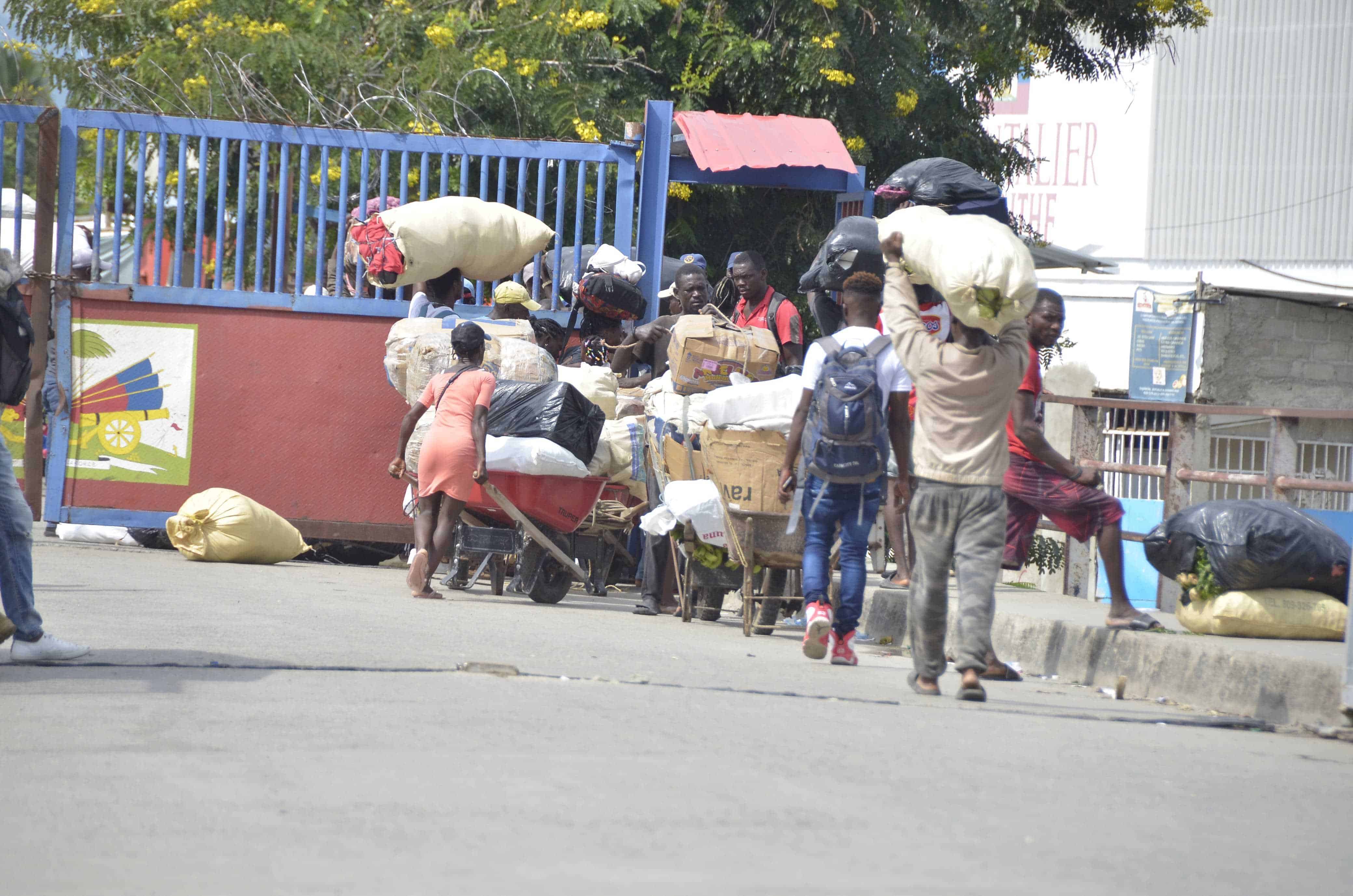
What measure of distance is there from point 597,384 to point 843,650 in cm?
324

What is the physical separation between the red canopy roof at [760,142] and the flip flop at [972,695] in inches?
213

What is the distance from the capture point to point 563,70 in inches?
594

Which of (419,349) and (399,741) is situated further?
(419,349)

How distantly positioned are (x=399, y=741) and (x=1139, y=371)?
74.7ft

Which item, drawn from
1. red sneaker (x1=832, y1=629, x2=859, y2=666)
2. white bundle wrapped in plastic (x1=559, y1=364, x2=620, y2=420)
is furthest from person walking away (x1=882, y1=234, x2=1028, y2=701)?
white bundle wrapped in plastic (x1=559, y1=364, x2=620, y2=420)

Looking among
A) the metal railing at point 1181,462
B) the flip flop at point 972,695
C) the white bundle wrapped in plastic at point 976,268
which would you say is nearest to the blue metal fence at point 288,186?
the metal railing at point 1181,462

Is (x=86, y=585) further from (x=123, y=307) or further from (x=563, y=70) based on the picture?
(x=563, y=70)

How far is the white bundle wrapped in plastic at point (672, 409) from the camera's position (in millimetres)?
9031

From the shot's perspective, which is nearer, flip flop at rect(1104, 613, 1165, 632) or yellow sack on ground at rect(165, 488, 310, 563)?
flip flop at rect(1104, 613, 1165, 632)

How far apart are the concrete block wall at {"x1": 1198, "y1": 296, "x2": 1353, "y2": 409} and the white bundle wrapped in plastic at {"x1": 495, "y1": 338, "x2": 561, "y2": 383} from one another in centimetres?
1497

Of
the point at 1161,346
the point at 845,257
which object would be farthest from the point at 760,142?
the point at 1161,346

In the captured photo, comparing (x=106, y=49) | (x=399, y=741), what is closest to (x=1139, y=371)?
(x=106, y=49)

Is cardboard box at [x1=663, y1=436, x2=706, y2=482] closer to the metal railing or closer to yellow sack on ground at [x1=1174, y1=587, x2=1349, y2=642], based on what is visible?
the metal railing

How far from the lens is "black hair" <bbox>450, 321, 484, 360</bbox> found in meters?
9.25
